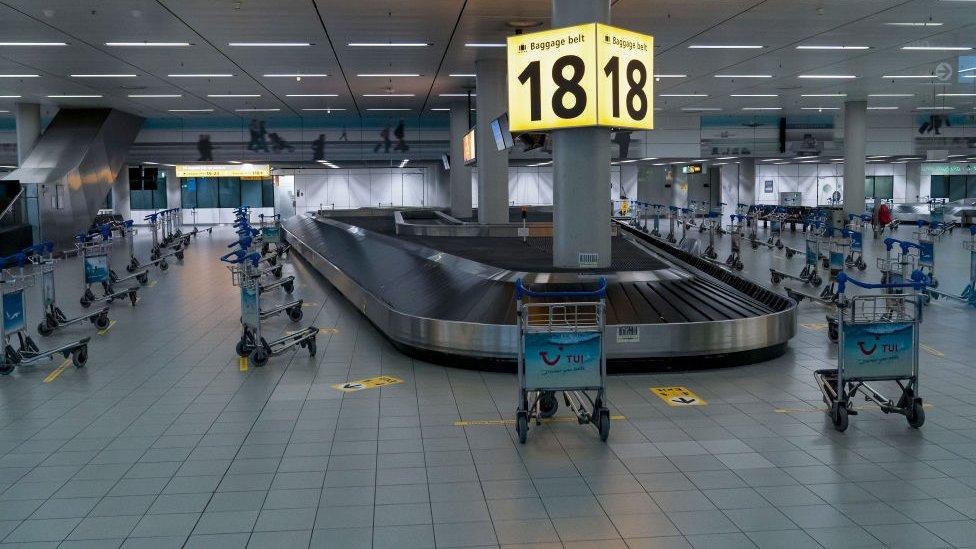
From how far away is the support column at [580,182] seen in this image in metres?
10.0

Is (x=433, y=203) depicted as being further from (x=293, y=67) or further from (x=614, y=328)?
(x=614, y=328)

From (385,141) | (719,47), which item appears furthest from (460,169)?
(719,47)

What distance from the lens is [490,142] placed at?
19.8 m

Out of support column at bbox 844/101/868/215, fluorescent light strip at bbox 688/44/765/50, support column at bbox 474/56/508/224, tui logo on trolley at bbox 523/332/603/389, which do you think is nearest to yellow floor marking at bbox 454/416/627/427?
tui logo on trolley at bbox 523/332/603/389

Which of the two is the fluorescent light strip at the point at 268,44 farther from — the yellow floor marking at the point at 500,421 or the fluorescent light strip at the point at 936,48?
the fluorescent light strip at the point at 936,48

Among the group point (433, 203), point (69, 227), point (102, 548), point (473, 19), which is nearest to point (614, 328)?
point (102, 548)

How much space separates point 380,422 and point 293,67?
560 inches

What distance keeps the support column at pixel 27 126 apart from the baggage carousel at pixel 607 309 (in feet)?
57.4

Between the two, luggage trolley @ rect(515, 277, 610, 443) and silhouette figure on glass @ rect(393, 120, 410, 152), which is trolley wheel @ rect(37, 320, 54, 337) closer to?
luggage trolley @ rect(515, 277, 610, 443)

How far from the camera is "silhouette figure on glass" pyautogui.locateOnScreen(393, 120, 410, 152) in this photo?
33.5m

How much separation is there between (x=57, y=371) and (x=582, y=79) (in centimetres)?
688

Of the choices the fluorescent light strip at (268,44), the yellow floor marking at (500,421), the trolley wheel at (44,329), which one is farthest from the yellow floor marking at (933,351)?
the fluorescent light strip at (268,44)

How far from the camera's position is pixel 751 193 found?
44219mm

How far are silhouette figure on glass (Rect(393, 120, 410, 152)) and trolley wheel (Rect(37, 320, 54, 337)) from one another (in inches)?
917
